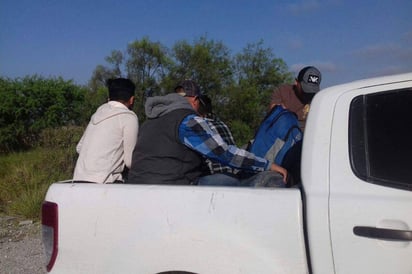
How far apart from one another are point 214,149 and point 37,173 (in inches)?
281

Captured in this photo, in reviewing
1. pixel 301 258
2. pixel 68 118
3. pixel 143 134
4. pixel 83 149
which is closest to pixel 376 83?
pixel 301 258

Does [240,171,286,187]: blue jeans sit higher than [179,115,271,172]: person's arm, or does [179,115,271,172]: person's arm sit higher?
[179,115,271,172]: person's arm

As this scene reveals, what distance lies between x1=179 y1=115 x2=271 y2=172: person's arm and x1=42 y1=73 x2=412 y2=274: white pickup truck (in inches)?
26.7

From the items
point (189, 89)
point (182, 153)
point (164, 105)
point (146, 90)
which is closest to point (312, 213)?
point (182, 153)

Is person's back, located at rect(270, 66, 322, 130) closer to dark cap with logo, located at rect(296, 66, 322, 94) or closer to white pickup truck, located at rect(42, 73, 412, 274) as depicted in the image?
dark cap with logo, located at rect(296, 66, 322, 94)

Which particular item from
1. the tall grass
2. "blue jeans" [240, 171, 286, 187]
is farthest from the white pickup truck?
the tall grass

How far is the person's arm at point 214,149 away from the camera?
3.15 metres

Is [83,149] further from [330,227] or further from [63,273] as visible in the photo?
[330,227]

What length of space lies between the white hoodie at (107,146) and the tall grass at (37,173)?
14.6 feet

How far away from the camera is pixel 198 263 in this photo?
2377 mm

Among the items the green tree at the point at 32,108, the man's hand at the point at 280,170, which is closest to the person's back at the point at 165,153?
the man's hand at the point at 280,170

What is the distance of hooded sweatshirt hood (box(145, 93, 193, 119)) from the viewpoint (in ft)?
11.2

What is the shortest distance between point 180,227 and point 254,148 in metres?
1.30

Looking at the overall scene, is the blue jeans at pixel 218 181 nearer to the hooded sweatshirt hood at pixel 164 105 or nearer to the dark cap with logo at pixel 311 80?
the hooded sweatshirt hood at pixel 164 105
